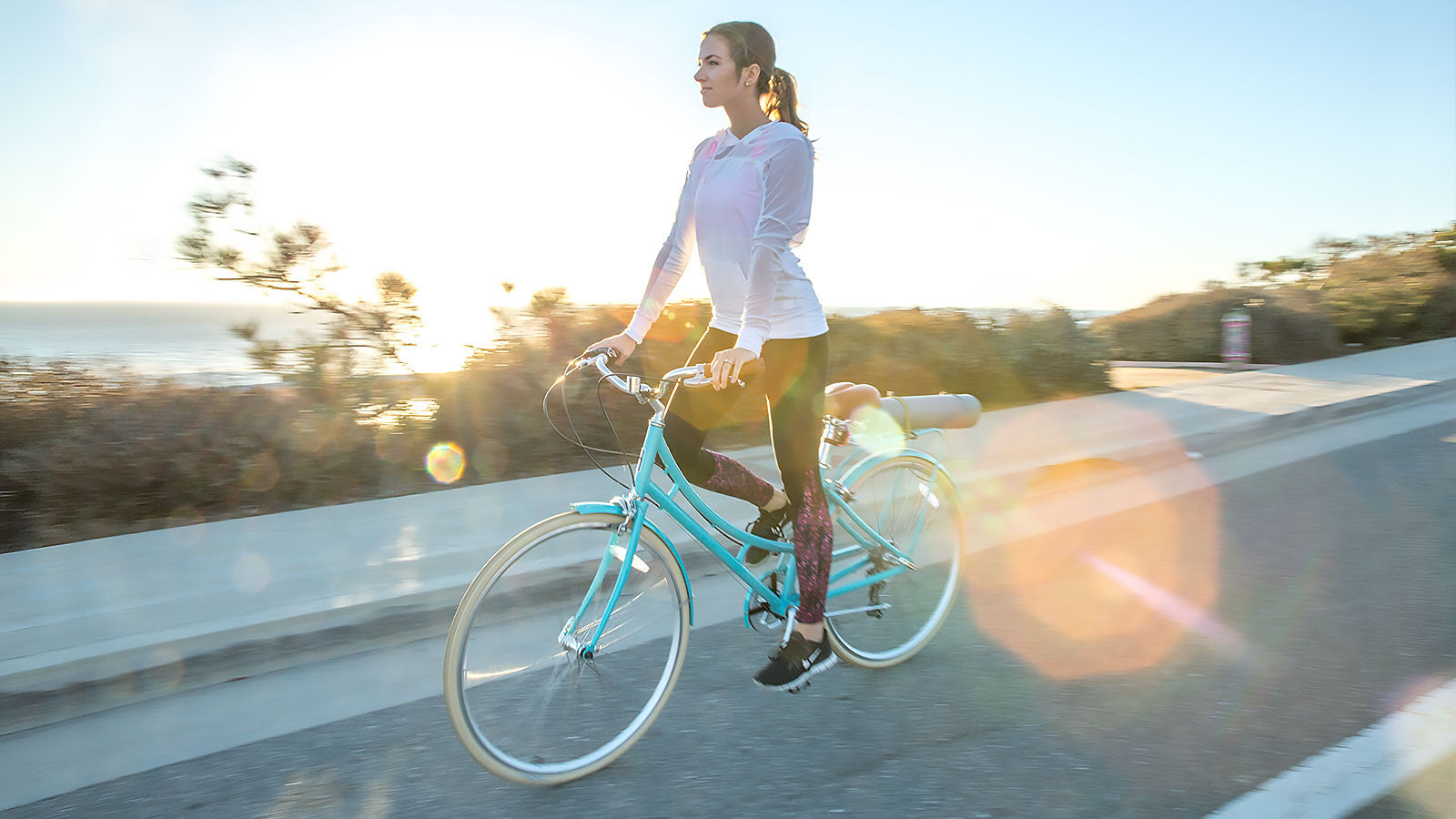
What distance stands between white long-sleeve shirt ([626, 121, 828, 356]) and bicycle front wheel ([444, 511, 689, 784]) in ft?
2.52

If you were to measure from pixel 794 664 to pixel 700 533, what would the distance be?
0.56 m

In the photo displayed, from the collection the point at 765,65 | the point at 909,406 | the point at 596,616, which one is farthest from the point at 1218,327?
the point at 596,616

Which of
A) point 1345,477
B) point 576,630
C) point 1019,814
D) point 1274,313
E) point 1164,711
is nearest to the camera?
point 1019,814

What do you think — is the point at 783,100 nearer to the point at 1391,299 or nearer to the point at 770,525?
the point at 770,525

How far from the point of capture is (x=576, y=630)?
2822 mm

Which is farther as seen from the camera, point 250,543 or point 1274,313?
point 1274,313

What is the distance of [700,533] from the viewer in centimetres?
312

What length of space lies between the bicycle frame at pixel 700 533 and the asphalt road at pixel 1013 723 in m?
0.39

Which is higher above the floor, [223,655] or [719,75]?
[719,75]

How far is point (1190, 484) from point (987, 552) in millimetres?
2448

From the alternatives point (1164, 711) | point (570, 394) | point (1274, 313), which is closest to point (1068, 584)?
point (1164, 711)

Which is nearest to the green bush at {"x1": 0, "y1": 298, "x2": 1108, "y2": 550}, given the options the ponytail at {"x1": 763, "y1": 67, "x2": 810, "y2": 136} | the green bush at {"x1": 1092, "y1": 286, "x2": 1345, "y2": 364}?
the ponytail at {"x1": 763, "y1": 67, "x2": 810, "y2": 136}

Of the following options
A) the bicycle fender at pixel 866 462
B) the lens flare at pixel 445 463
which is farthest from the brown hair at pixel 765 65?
the lens flare at pixel 445 463

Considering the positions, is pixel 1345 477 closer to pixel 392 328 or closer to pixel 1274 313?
pixel 392 328
